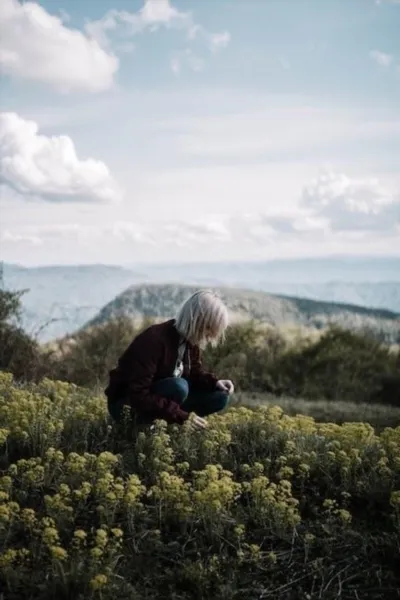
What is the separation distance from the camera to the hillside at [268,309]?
70.5ft

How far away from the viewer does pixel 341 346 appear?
20.2 meters

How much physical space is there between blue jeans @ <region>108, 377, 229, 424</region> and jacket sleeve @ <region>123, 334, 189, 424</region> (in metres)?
0.10

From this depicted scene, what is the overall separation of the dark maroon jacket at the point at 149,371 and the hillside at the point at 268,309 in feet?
42.2

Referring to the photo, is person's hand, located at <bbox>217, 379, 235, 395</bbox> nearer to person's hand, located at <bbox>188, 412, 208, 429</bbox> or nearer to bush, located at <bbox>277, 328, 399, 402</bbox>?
person's hand, located at <bbox>188, 412, 208, 429</bbox>

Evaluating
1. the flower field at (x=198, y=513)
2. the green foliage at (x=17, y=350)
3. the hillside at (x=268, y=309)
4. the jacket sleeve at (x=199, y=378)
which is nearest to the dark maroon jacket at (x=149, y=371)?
the flower field at (x=198, y=513)

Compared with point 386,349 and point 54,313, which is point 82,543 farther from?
point 386,349

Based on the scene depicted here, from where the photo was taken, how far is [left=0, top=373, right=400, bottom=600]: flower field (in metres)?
4.72

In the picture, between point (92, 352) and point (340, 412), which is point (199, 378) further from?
point (92, 352)

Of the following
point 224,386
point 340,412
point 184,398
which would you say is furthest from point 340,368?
point 184,398

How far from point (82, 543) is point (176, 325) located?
1918 mm

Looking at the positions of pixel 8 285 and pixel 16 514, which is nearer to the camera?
pixel 16 514

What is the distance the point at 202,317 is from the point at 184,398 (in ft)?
2.51

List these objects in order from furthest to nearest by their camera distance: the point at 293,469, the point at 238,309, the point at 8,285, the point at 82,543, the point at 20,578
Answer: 1. the point at 238,309
2. the point at 8,285
3. the point at 293,469
4. the point at 82,543
5. the point at 20,578

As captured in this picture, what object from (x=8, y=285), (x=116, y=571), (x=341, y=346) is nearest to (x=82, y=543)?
(x=116, y=571)
